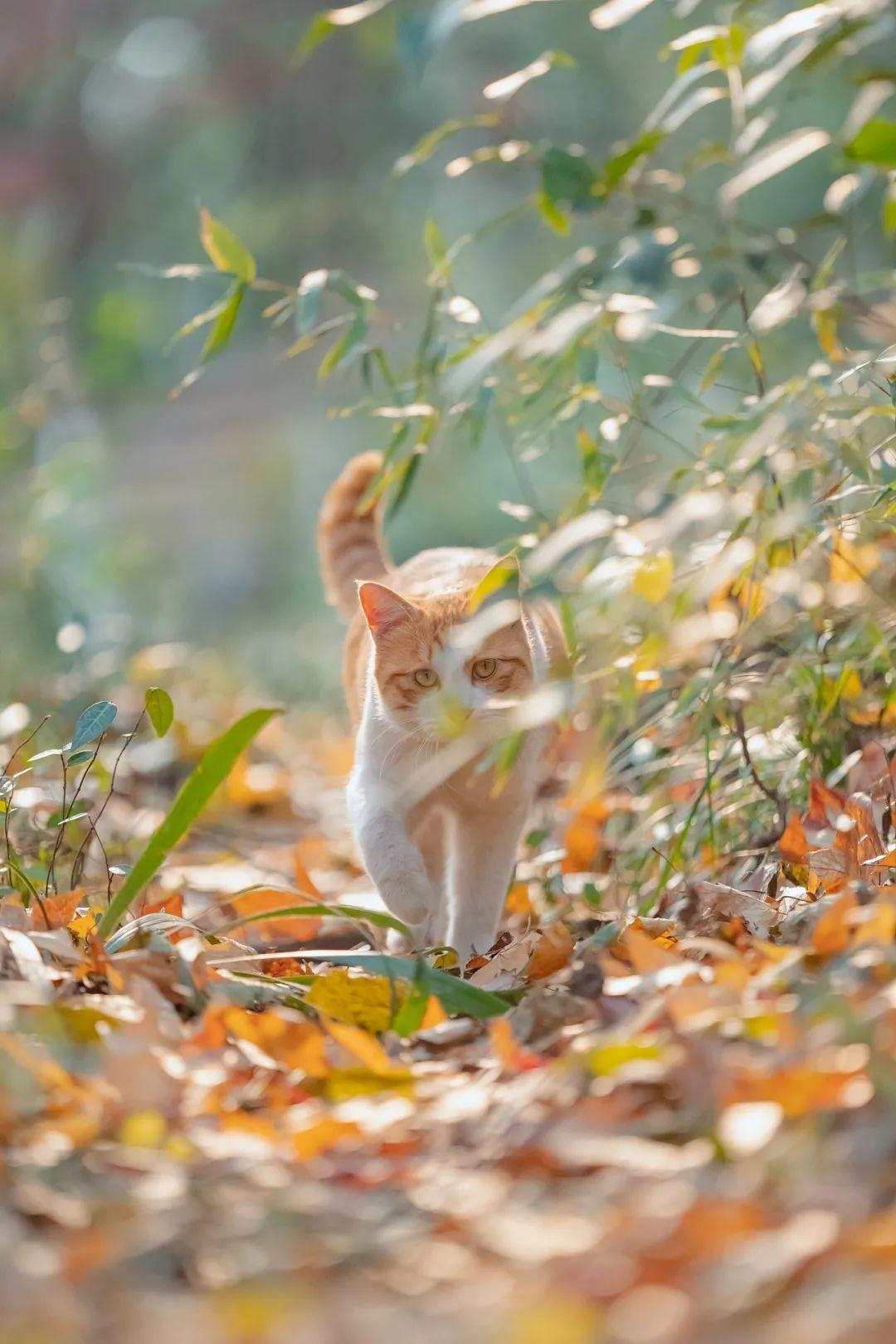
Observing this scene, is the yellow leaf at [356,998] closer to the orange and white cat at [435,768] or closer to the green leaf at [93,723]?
the green leaf at [93,723]

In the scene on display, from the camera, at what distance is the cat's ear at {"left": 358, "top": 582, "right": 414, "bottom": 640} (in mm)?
2217

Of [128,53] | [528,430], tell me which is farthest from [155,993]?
[128,53]

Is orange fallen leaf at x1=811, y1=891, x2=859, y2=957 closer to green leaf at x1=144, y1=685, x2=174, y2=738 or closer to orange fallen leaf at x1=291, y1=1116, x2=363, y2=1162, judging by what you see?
orange fallen leaf at x1=291, y1=1116, x2=363, y2=1162

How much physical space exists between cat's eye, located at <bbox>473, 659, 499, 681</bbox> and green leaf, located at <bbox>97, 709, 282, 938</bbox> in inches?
29.7

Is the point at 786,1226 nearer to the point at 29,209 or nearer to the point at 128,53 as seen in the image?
the point at 29,209

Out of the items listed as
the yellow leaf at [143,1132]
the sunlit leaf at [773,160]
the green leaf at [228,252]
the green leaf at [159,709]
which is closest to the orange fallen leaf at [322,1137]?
the yellow leaf at [143,1132]

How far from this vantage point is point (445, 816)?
94.7 inches

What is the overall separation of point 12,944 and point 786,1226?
871 mm

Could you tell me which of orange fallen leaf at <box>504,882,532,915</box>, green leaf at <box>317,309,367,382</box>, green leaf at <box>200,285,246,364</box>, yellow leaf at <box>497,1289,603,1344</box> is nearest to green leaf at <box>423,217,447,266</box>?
green leaf at <box>317,309,367,382</box>

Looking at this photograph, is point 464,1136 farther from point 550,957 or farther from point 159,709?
point 159,709

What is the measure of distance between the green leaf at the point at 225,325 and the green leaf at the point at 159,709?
15.9 inches

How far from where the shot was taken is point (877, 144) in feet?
3.41

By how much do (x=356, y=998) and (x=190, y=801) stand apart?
279 mm

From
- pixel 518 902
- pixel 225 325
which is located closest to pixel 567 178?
pixel 225 325
